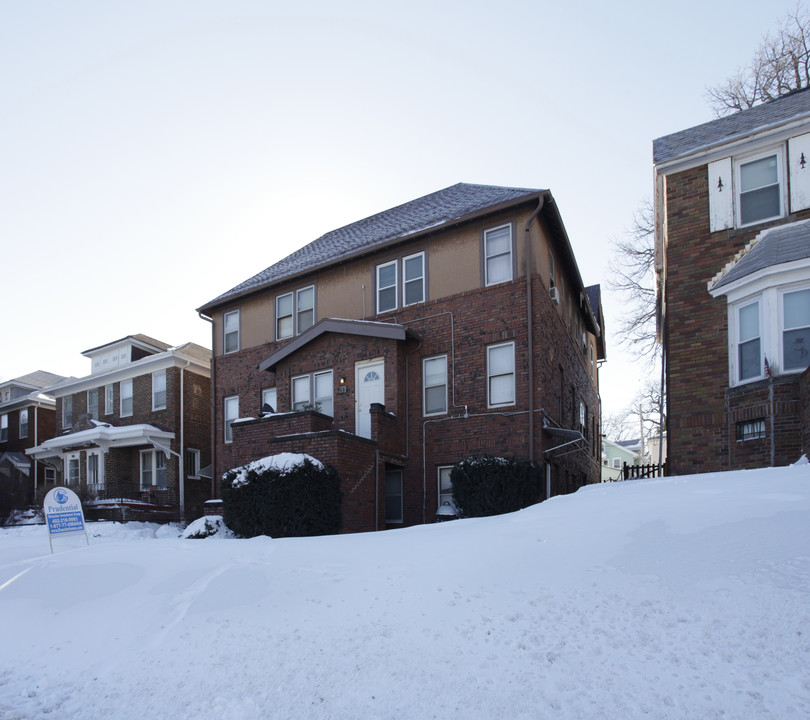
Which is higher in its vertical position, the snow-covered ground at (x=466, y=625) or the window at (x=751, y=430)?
the window at (x=751, y=430)

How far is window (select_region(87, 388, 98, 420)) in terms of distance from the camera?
27.1 meters

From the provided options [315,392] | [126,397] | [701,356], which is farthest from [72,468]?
[701,356]

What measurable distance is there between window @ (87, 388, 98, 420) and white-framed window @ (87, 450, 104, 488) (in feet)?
7.55

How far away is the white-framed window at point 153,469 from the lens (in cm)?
2369

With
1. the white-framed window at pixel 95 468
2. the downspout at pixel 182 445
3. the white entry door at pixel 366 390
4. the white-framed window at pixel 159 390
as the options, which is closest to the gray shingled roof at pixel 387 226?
the white entry door at pixel 366 390

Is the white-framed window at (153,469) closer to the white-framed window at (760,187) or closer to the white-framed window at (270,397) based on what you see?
the white-framed window at (270,397)

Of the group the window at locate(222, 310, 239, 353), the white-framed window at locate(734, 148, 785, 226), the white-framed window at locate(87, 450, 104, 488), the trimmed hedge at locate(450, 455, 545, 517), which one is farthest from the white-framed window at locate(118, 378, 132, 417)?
the white-framed window at locate(734, 148, 785, 226)

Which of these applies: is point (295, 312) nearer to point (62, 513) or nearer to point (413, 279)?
point (413, 279)

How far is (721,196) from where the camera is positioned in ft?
41.3

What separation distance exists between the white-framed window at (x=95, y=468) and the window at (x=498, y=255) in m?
17.8

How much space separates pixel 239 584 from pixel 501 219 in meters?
10.2

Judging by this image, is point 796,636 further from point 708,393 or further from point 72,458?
point 72,458

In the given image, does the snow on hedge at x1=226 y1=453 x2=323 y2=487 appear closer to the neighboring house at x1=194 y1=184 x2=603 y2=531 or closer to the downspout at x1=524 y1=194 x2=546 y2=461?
the neighboring house at x1=194 y1=184 x2=603 y2=531

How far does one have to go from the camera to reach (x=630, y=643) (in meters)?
4.48
